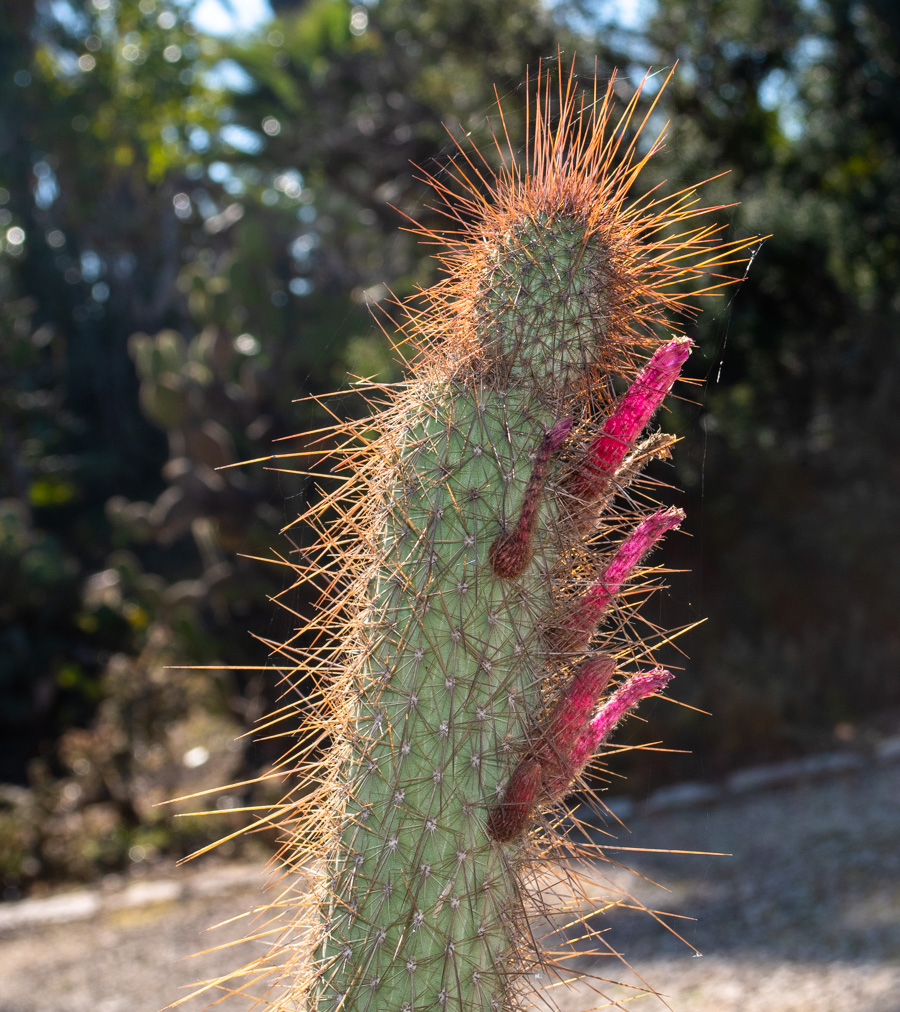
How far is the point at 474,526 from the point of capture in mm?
1291

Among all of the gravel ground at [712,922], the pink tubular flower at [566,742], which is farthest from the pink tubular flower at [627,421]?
the gravel ground at [712,922]

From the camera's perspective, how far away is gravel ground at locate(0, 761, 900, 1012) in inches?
151

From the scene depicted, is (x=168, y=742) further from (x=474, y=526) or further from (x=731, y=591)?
(x=474, y=526)

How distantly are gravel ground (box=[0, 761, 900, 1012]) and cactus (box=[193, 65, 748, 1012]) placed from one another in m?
2.68

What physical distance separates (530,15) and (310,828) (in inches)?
335

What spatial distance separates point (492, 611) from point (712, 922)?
3.83m

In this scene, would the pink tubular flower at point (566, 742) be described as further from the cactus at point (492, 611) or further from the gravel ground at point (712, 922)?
the gravel ground at point (712, 922)

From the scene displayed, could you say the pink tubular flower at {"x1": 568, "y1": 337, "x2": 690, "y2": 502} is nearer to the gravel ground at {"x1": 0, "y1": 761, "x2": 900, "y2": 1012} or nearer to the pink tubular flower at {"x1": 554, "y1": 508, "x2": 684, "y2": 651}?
the pink tubular flower at {"x1": 554, "y1": 508, "x2": 684, "y2": 651}

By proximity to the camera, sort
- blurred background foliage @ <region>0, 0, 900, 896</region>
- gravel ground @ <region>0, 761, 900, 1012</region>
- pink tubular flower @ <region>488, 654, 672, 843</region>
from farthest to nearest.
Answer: blurred background foliage @ <region>0, 0, 900, 896</region> < gravel ground @ <region>0, 761, 900, 1012</region> < pink tubular flower @ <region>488, 654, 672, 843</region>

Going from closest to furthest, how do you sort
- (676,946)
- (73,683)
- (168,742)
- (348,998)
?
(348,998) → (676,946) → (168,742) → (73,683)

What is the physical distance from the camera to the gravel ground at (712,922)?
12.6 feet

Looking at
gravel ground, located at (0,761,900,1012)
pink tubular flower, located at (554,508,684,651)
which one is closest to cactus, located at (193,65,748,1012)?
→ pink tubular flower, located at (554,508,684,651)

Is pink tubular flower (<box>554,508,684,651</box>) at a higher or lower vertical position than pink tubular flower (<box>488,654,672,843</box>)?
higher

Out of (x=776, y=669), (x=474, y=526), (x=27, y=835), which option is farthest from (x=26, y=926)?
(x=474, y=526)
